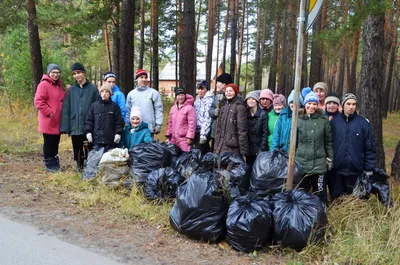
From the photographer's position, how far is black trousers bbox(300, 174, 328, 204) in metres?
4.66

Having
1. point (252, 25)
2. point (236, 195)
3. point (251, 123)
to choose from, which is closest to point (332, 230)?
point (236, 195)

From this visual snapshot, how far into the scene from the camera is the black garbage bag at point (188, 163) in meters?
5.12

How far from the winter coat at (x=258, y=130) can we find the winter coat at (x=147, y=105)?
178 cm

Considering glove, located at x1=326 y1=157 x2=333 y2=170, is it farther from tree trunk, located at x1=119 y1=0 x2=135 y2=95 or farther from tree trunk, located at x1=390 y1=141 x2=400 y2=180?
tree trunk, located at x1=119 y1=0 x2=135 y2=95

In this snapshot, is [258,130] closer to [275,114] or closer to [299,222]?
[275,114]

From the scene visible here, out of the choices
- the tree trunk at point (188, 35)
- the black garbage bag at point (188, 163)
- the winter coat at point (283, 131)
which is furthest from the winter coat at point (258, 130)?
the tree trunk at point (188, 35)

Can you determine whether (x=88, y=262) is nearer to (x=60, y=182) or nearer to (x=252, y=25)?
(x=60, y=182)

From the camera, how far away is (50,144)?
659cm

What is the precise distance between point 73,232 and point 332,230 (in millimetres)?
2843

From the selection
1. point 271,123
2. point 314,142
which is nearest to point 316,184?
point 314,142

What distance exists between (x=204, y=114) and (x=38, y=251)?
353 cm

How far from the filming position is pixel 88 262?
136 inches

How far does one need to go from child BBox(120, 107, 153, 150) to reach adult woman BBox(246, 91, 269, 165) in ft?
5.60

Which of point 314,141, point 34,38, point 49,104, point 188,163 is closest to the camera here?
point 314,141
